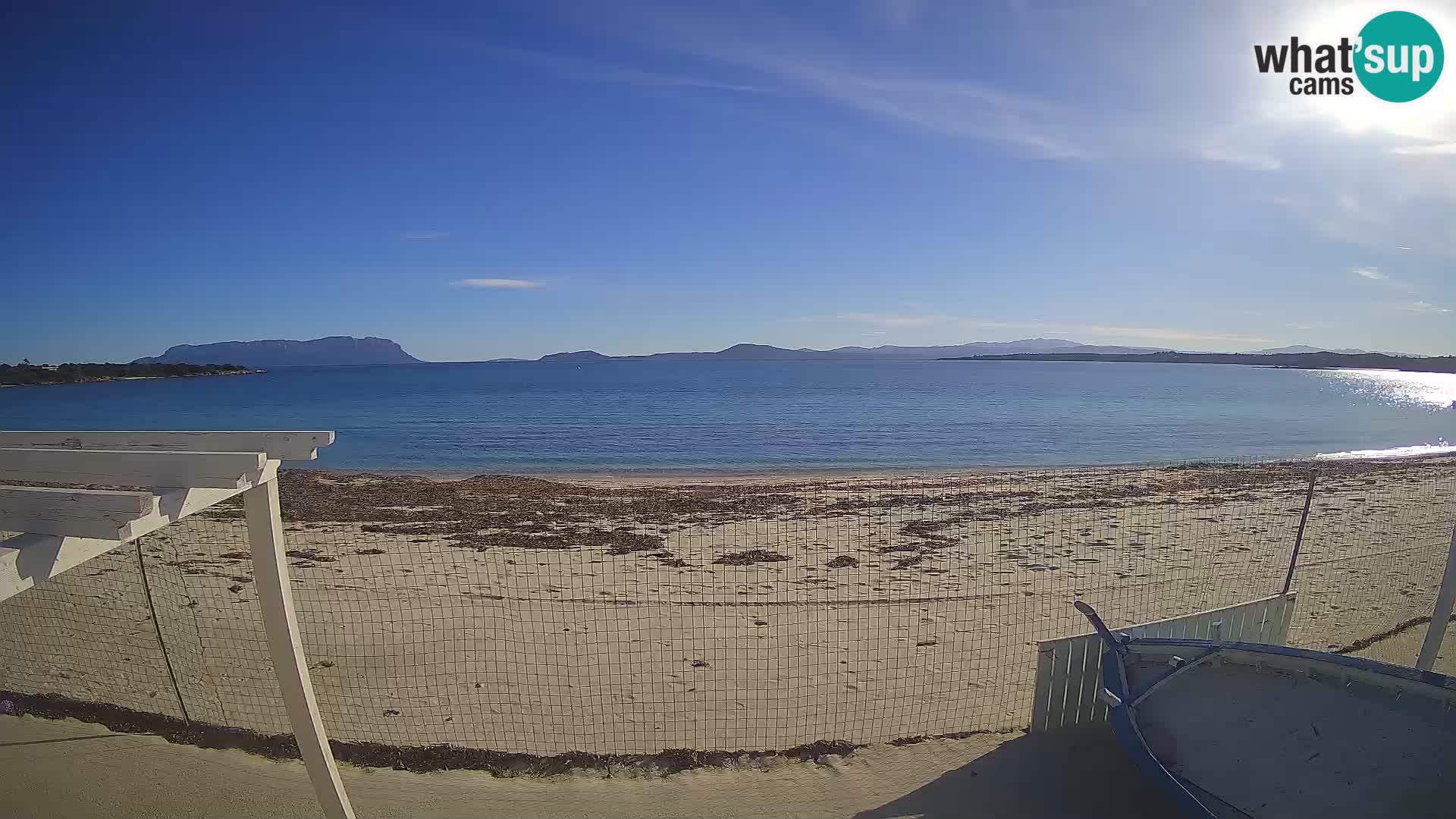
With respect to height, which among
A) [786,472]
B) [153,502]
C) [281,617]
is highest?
[153,502]

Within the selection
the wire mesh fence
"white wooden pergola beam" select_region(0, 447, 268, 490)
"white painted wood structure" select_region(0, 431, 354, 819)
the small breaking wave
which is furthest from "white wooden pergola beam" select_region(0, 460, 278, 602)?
the small breaking wave

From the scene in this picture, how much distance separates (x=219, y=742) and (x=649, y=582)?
5212mm

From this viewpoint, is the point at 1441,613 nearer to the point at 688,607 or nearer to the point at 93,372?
the point at 688,607

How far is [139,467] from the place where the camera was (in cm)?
274

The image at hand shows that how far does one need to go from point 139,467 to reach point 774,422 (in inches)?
1710

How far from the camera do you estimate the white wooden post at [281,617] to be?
319cm

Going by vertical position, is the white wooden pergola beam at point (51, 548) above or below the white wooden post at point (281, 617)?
above

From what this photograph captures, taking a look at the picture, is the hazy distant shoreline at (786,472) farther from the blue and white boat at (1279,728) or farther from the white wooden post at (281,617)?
the white wooden post at (281,617)

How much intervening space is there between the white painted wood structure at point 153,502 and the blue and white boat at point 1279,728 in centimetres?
433

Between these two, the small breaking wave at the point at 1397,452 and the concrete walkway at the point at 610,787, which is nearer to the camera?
the concrete walkway at the point at 610,787

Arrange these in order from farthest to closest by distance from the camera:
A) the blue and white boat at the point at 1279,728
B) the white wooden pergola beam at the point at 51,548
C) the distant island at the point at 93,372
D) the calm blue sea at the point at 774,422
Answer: the distant island at the point at 93,372 → the calm blue sea at the point at 774,422 → the blue and white boat at the point at 1279,728 → the white wooden pergola beam at the point at 51,548

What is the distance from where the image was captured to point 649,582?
985 centimetres

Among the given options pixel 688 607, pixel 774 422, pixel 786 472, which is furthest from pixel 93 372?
pixel 688 607

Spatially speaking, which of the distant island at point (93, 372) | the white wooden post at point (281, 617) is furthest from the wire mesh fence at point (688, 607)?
the distant island at point (93, 372)
